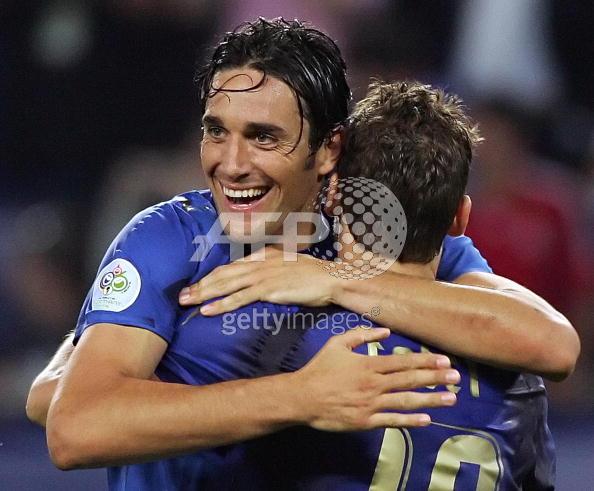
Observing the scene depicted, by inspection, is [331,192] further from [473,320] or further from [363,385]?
[363,385]

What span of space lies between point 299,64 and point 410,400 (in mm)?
991

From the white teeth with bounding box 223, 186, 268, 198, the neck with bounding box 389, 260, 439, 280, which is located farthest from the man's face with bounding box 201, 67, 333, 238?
the neck with bounding box 389, 260, 439, 280

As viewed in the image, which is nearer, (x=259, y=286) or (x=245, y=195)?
(x=259, y=286)

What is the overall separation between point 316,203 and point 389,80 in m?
2.94

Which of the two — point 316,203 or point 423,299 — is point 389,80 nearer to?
point 316,203

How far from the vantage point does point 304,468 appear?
2342 mm

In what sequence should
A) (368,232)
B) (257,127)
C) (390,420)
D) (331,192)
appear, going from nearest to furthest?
(390,420), (368,232), (257,127), (331,192)

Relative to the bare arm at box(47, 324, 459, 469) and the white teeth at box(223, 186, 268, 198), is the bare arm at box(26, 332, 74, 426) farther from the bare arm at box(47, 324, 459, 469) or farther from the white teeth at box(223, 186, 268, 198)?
the white teeth at box(223, 186, 268, 198)

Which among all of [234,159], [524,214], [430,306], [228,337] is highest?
[234,159]

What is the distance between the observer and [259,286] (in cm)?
246

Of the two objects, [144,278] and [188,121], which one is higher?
[144,278]

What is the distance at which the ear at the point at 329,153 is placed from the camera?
111 inches

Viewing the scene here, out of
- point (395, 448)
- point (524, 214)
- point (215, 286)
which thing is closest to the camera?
point (395, 448)

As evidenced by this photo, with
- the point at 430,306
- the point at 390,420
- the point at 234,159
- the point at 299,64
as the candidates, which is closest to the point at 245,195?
the point at 234,159
